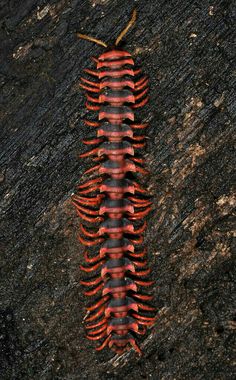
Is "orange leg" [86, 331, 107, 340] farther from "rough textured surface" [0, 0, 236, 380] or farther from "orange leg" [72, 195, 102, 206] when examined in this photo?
"orange leg" [72, 195, 102, 206]

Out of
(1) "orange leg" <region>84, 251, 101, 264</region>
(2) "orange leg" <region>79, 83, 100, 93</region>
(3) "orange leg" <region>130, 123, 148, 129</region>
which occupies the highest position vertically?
(2) "orange leg" <region>79, 83, 100, 93</region>

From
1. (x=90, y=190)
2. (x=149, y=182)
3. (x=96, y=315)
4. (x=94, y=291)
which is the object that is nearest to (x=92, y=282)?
(x=94, y=291)

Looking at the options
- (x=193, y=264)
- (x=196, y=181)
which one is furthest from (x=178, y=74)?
(x=193, y=264)

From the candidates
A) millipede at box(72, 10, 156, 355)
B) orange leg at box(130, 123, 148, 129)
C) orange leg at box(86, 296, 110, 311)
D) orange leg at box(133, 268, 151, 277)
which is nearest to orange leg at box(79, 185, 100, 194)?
millipede at box(72, 10, 156, 355)

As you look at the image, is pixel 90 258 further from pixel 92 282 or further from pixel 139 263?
pixel 139 263

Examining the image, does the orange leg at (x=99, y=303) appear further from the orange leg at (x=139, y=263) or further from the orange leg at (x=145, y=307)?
the orange leg at (x=139, y=263)

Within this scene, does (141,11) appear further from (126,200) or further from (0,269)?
(0,269)
